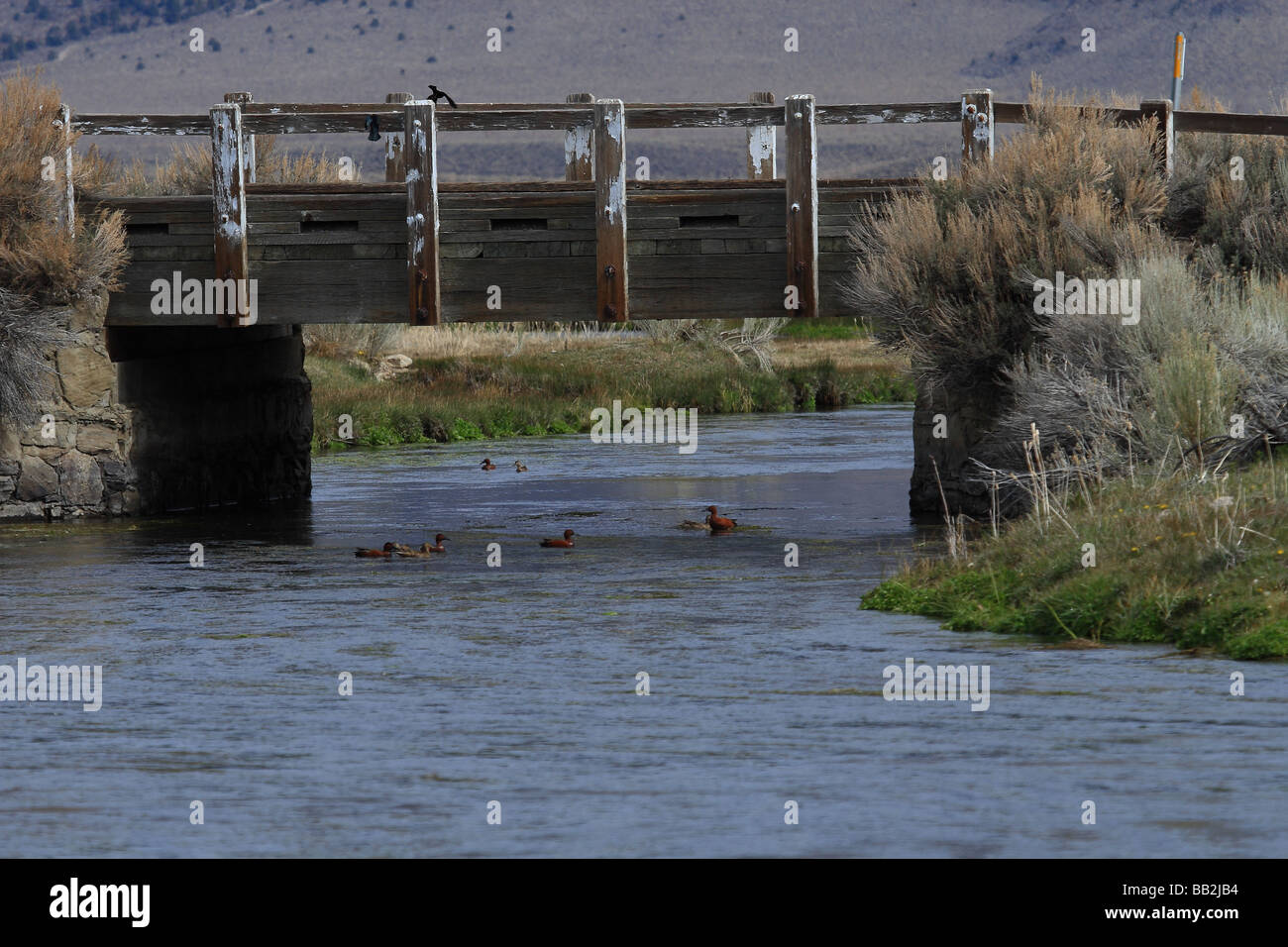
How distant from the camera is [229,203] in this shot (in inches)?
803

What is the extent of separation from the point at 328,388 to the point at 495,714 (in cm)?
2894

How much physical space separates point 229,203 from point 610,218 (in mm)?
3732

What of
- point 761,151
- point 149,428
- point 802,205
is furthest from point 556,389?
point 802,205

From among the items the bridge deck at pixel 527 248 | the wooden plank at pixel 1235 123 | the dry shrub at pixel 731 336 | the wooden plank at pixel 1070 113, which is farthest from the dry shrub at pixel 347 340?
the wooden plank at pixel 1235 123

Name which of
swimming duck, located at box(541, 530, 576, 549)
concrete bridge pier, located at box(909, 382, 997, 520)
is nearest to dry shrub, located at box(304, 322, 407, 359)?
concrete bridge pier, located at box(909, 382, 997, 520)

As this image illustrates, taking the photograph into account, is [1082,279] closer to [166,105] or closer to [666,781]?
[666,781]

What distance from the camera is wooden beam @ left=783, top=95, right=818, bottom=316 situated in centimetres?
1978

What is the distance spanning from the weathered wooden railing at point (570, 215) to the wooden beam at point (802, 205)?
1cm

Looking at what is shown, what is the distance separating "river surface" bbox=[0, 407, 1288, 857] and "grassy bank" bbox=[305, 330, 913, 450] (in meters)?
16.7

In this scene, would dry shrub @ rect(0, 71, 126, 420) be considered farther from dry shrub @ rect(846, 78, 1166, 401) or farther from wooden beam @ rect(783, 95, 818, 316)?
dry shrub @ rect(846, 78, 1166, 401)

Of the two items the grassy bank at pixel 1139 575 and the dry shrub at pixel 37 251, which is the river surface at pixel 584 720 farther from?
the dry shrub at pixel 37 251

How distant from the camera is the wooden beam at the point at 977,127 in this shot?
20484 millimetres
